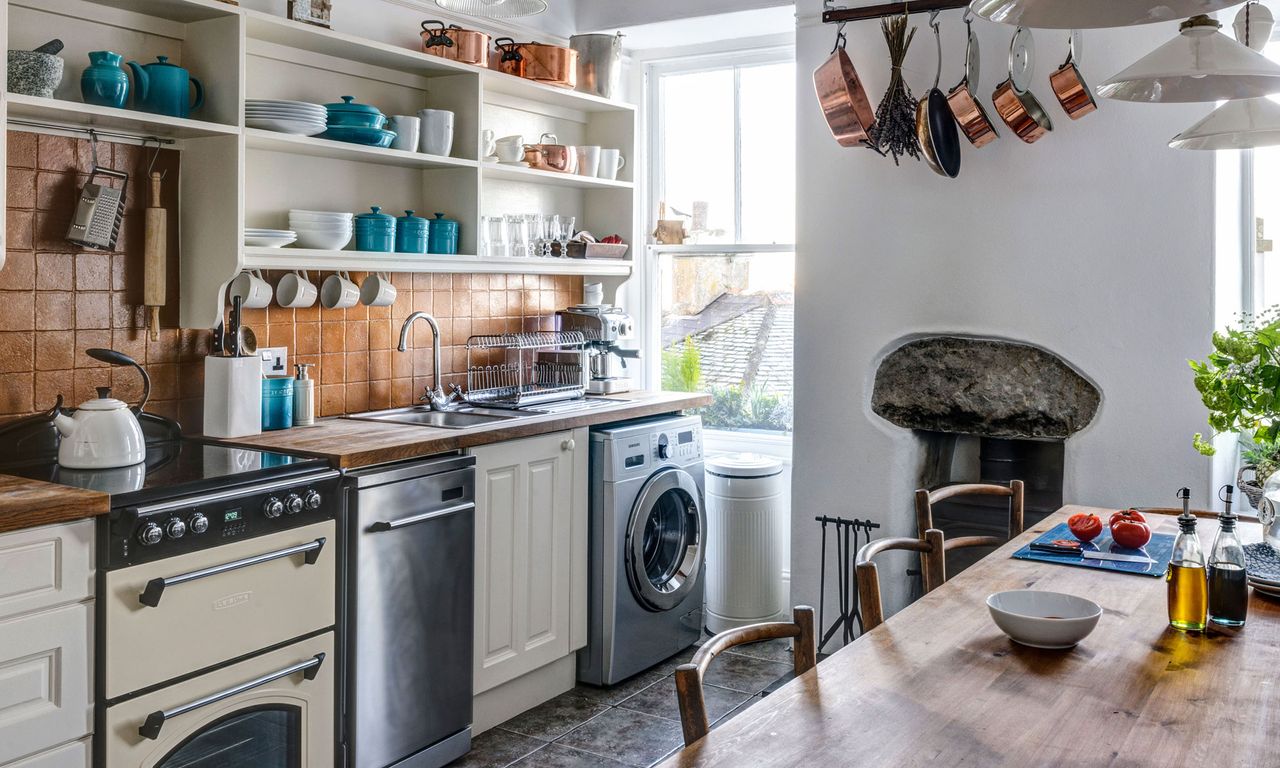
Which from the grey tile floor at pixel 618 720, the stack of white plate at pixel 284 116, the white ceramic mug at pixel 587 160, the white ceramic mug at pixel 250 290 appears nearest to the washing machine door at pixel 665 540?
the grey tile floor at pixel 618 720

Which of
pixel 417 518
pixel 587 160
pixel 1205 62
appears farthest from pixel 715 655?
pixel 587 160

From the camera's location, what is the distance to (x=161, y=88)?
282 centimetres

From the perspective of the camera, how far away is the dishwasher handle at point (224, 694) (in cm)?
232

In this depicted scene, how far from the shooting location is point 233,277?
2975 millimetres

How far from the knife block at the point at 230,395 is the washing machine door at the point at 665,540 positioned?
1.35 meters

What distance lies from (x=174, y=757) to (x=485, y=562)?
3.67ft

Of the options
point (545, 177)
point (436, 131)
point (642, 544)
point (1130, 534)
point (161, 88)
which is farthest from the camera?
point (545, 177)

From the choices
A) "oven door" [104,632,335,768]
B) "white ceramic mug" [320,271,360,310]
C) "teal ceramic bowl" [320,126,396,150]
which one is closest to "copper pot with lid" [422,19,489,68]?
"teal ceramic bowl" [320,126,396,150]

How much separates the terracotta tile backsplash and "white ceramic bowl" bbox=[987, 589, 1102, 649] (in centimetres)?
230

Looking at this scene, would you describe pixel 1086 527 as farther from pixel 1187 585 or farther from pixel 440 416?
pixel 440 416

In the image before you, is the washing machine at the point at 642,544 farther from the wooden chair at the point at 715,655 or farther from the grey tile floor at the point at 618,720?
the wooden chair at the point at 715,655

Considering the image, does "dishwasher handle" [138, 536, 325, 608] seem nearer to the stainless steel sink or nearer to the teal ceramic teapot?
the stainless steel sink

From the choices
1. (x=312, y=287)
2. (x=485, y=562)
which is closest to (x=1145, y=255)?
(x=485, y=562)

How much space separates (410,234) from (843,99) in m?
1.49
